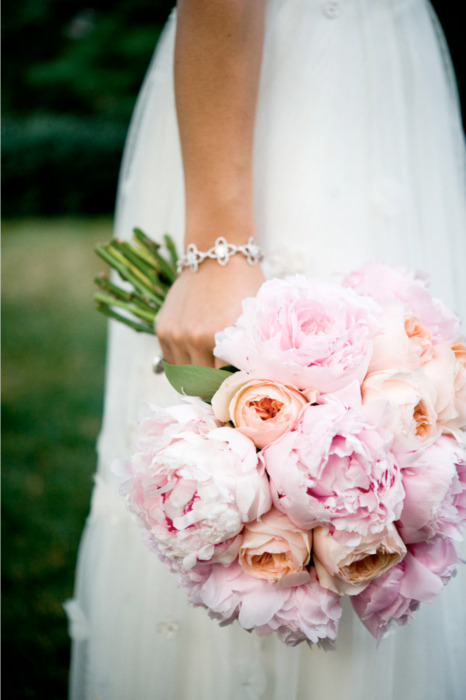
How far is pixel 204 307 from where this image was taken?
3.35ft

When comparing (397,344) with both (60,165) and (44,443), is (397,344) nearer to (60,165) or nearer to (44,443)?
(44,443)

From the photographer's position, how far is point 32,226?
7.87 meters

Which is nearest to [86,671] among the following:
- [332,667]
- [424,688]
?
[332,667]

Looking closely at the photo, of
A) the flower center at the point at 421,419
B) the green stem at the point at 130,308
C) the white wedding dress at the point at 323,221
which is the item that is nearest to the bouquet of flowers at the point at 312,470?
the flower center at the point at 421,419

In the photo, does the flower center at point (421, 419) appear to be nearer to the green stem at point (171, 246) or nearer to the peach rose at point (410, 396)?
the peach rose at point (410, 396)

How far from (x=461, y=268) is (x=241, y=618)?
85cm

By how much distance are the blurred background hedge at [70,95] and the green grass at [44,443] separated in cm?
271

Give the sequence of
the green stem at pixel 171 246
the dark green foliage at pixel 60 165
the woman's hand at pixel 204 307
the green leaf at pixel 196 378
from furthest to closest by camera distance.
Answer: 1. the dark green foliage at pixel 60 165
2. the green stem at pixel 171 246
3. the woman's hand at pixel 204 307
4. the green leaf at pixel 196 378

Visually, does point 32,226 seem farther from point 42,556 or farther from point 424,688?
point 424,688

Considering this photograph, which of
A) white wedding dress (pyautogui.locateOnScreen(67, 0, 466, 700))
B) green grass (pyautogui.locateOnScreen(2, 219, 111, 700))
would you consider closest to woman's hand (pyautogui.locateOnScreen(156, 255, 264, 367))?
white wedding dress (pyautogui.locateOnScreen(67, 0, 466, 700))

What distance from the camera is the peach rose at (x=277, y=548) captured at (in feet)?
2.45

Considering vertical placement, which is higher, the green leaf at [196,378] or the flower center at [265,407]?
the green leaf at [196,378]

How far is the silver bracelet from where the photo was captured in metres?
1.06

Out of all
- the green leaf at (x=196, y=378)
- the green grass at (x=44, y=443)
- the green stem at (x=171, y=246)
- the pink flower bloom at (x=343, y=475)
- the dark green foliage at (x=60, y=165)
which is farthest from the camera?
the dark green foliage at (x=60, y=165)
